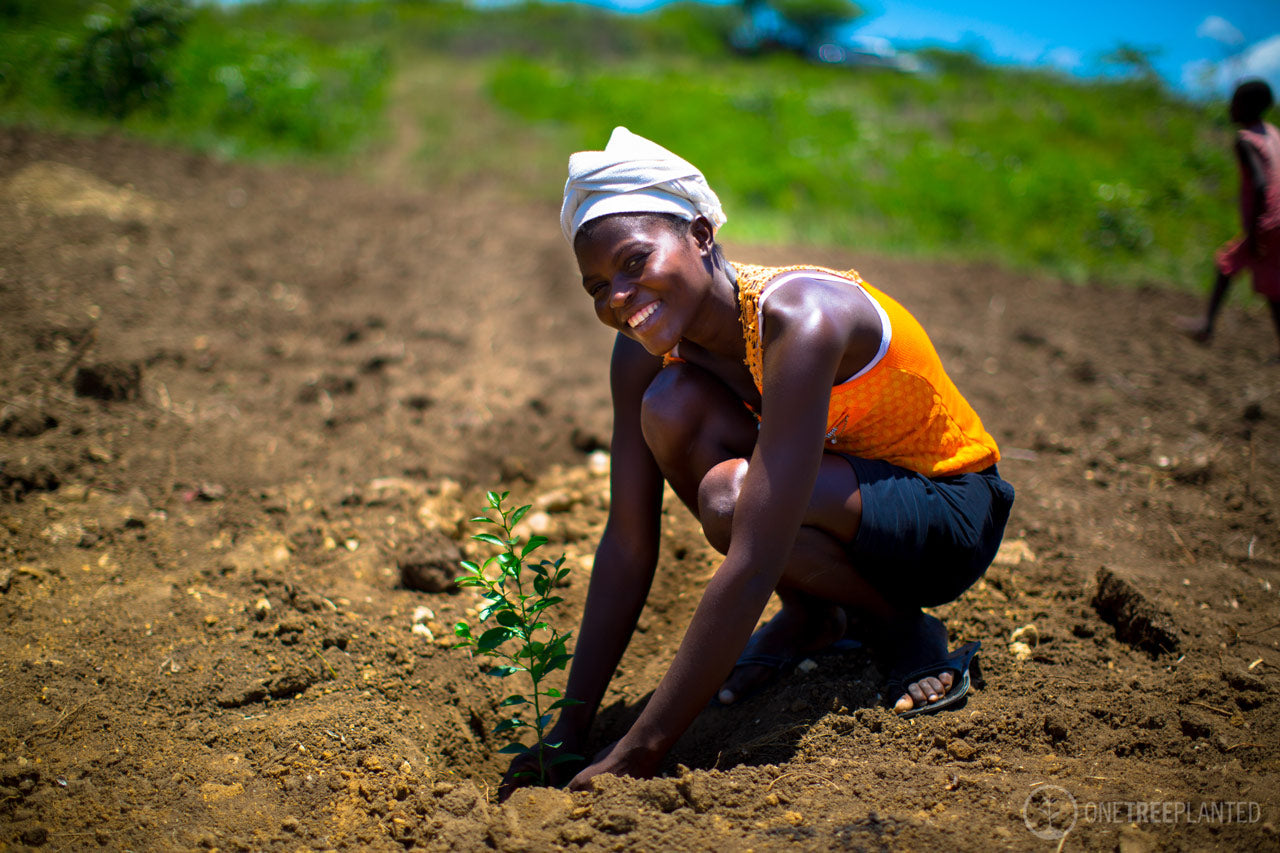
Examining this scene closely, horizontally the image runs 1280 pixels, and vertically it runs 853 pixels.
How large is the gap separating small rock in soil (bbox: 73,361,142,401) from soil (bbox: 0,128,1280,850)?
0.04 ft

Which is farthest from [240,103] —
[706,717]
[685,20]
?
[685,20]

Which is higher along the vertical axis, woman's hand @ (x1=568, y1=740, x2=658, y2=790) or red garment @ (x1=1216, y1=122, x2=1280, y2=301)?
red garment @ (x1=1216, y1=122, x2=1280, y2=301)

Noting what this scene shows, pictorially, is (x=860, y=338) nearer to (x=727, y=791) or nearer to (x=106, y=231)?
(x=727, y=791)

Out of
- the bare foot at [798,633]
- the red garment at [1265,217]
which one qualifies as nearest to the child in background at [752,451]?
the bare foot at [798,633]

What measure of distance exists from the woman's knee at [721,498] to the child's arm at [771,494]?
123 mm

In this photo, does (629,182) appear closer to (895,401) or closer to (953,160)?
(895,401)

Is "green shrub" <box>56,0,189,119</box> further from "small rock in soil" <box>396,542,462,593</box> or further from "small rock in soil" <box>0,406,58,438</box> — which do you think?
"small rock in soil" <box>396,542,462,593</box>

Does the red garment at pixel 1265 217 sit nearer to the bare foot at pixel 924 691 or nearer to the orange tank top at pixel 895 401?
the orange tank top at pixel 895 401

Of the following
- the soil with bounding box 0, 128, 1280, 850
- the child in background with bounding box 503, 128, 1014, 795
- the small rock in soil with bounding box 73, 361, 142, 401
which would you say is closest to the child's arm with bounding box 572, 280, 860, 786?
the child in background with bounding box 503, 128, 1014, 795

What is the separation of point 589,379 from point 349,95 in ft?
28.4

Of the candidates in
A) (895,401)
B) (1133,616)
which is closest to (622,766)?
(895,401)

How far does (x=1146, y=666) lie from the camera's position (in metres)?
2.06

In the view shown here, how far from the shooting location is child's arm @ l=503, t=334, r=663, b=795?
79.0 inches

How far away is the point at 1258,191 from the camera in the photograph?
156 inches
